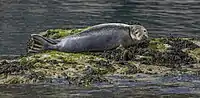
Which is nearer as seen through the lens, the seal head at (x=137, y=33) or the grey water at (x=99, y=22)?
the grey water at (x=99, y=22)

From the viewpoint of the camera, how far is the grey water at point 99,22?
982 centimetres

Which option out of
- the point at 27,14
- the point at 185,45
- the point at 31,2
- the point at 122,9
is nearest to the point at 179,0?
the point at 122,9

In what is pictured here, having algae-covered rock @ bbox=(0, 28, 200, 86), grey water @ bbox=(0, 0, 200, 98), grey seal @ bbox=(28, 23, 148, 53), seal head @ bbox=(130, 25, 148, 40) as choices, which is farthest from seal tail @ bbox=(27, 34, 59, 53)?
grey water @ bbox=(0, 0, 200, 98)

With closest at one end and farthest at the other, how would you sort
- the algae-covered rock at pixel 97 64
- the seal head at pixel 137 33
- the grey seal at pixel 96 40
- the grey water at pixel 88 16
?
the algae-covered rock at pixel 97 64
the grey seal at pixel 96 40
the seal head at pixel 137 33
the grey water at pixel 88 16

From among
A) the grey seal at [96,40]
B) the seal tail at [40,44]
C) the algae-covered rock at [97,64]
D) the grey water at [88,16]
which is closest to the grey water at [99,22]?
the grey water at [88,16]

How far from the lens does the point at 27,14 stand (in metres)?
27.1

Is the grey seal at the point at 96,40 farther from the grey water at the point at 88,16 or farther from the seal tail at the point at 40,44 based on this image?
the grey water at the point at 88,16

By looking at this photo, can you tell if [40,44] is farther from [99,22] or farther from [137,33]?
[99,22]

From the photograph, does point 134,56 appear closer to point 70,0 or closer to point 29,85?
point 29,85

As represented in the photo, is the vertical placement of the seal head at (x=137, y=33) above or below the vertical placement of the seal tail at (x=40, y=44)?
above

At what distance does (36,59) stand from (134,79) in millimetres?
2117

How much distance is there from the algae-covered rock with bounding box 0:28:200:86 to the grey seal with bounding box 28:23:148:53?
231mm

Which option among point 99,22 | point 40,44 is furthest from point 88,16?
point 40,44

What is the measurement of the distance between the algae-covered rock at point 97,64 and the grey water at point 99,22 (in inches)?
16.3
